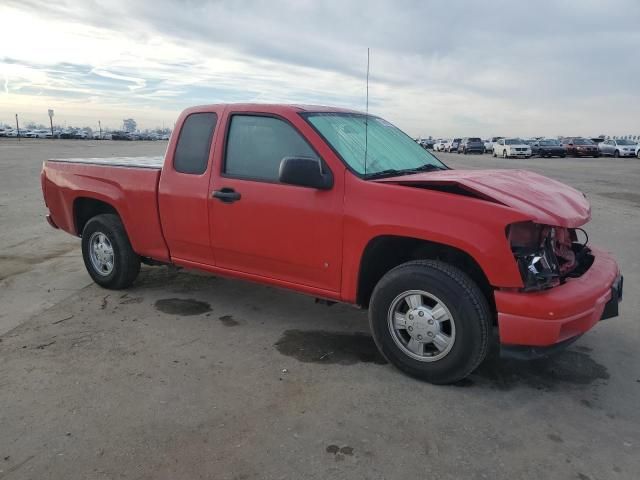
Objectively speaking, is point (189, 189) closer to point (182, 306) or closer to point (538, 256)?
point (182, 306)

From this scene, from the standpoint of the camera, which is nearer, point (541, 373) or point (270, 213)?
point (541, 373)

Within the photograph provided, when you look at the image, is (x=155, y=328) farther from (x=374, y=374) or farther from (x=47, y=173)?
(x=47, y=173)

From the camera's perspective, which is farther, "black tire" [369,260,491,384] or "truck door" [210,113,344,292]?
"truck door" [210,113,344,292]

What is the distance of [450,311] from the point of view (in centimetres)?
339

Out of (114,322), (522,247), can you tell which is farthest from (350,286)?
(114,322)

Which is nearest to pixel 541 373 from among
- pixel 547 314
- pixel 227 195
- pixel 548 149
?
pixel 547 314

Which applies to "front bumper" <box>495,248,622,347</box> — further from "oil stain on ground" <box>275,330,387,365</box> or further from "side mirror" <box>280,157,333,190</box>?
"side mirror" <box>280,157,333,190</box>

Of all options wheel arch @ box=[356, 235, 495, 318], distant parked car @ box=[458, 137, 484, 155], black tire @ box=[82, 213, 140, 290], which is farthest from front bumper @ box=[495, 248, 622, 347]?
distant parked car @ box=[458, 137, 484, 155]

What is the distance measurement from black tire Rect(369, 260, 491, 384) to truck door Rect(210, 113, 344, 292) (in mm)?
430

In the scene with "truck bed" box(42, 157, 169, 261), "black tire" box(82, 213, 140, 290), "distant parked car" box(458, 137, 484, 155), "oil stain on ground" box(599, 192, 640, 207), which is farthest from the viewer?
"distant parked car" box(458, 137, 484, 155)

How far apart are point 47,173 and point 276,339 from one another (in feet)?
11.5

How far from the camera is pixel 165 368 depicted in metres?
3.77

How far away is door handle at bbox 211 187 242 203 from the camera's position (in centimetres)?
422

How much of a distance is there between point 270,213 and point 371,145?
0.99 m
